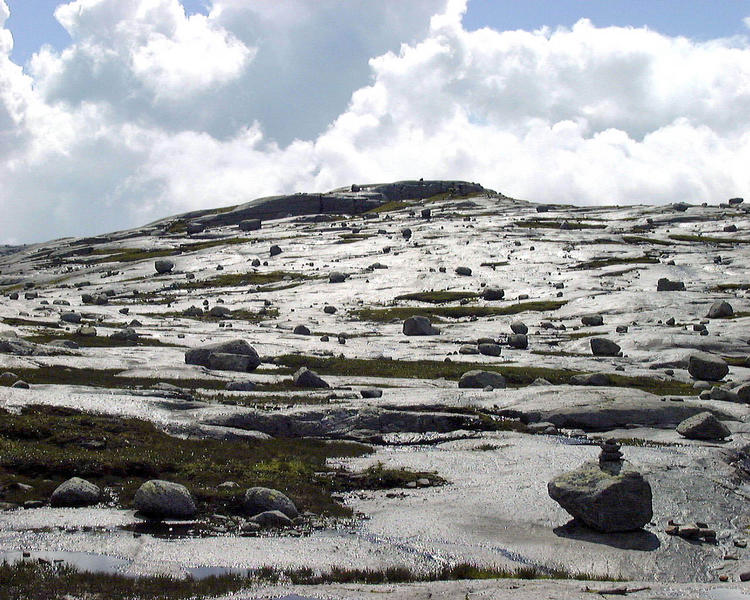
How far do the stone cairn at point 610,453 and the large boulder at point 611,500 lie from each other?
2.03ft

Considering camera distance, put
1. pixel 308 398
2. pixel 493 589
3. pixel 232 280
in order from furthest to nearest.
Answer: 1. pixel 232 280
2. pixel 308 398
3. pixel 493 589

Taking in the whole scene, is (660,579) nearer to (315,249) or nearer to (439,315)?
(439,315)

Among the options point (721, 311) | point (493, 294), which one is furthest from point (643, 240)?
point (721, 311)

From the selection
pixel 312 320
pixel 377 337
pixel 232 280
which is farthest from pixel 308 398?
pixel 232 280

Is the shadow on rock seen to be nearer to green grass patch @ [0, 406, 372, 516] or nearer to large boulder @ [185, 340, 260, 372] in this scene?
green grass patch @ [0, 406, 372, 516]

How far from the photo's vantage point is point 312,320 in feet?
349

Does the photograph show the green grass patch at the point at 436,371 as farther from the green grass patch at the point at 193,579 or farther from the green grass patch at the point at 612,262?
the green grass patch at the point at 612,262

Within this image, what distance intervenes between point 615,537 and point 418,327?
225ft

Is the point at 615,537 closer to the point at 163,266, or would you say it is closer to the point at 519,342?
the point at 519,342

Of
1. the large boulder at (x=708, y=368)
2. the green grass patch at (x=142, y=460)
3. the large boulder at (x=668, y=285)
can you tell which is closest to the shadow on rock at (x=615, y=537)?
the green grass patch at (x=142, y=460)

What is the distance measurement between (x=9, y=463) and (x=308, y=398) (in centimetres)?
2024

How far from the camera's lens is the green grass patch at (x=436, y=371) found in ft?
190

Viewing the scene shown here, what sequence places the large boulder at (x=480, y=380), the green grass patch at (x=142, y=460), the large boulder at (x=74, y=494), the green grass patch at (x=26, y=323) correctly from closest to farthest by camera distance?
the large boulder at (x=74, y=494) < the green grass patch at (x=142, y=460) < the large boulder at (x=480, y=380) < the green grass patch at (x=26, y=323)

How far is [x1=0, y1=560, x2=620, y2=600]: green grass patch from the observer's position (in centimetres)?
1736
